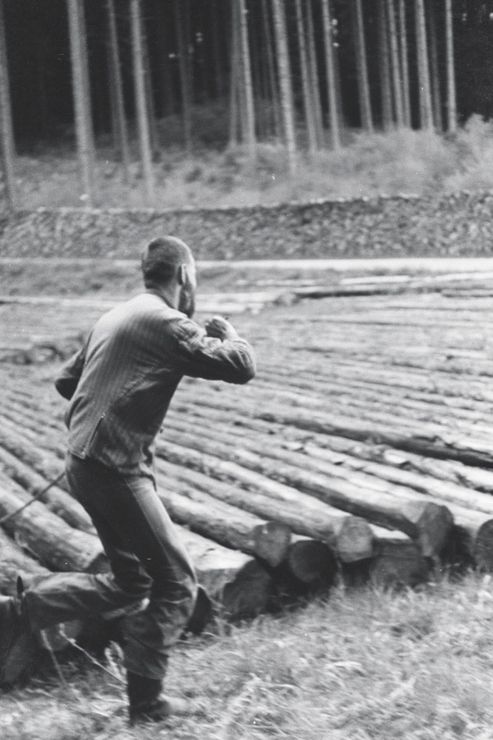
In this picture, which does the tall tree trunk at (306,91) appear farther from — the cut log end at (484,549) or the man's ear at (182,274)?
the man's ear at (182,274)

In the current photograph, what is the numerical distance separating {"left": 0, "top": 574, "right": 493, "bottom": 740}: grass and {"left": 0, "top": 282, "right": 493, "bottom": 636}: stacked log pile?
0.22m

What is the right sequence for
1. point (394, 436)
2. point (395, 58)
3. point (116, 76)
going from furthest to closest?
point (116, 76) < point (395, 58) < point (394, 436)

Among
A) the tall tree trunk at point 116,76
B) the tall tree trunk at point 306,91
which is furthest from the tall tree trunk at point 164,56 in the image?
the tall tree trunk at point 306,91

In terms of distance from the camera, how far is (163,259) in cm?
381

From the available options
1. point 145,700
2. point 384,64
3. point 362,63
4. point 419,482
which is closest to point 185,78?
point 362,63

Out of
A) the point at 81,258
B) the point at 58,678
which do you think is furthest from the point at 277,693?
the point at 81,258

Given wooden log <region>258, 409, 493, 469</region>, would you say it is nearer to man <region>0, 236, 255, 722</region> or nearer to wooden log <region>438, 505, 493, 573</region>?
wooden log <region>438, 505, 493, 573</region>

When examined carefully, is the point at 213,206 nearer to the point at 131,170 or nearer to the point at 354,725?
the point at 131,170

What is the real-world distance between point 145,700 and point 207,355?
4.49 ft

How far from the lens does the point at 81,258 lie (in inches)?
1029

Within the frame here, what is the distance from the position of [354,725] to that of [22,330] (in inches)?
456

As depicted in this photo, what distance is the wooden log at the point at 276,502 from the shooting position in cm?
473

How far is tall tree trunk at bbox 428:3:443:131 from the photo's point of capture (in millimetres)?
26336

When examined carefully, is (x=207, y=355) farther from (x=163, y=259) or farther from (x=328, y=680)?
(x=328, y=680)
